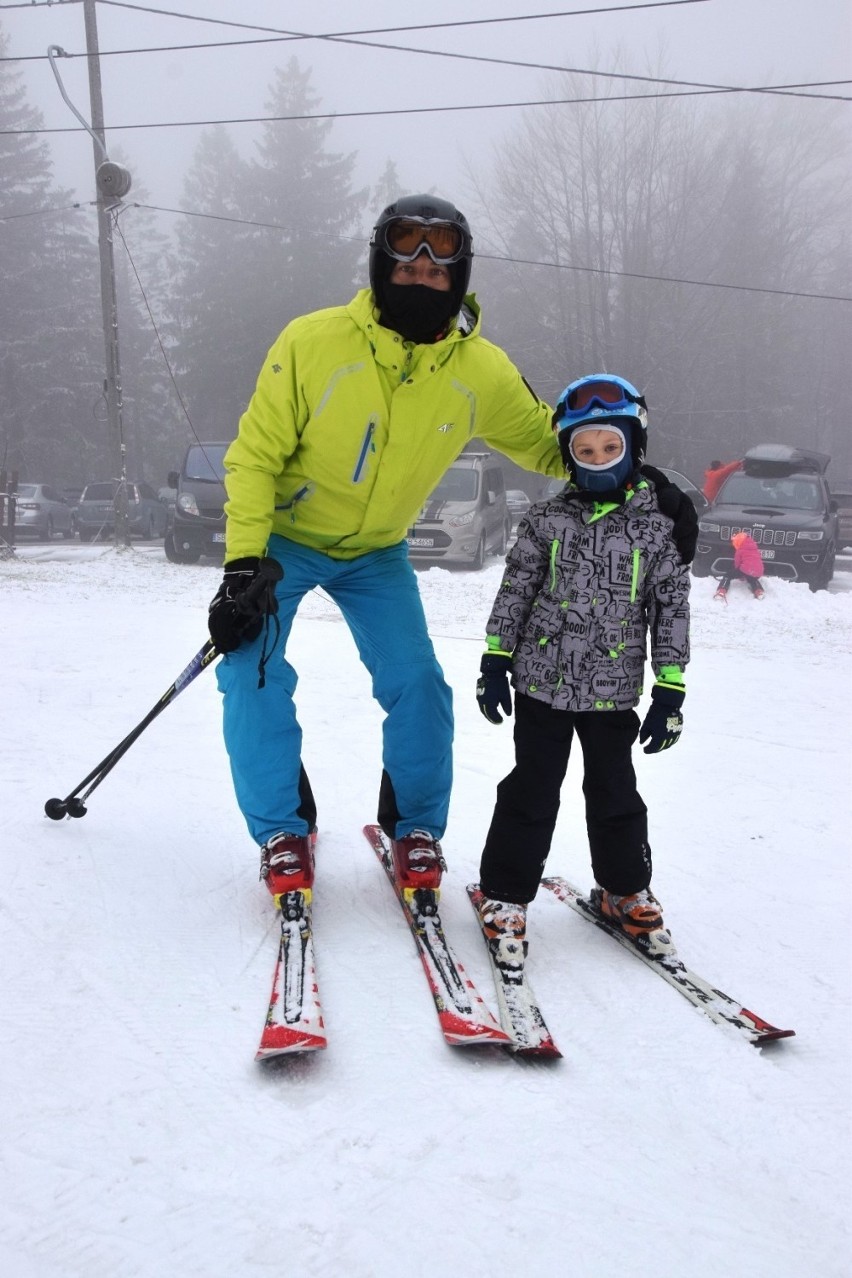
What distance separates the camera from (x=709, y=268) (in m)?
33.9

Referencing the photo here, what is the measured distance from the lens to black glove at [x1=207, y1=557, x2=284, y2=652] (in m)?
2.63

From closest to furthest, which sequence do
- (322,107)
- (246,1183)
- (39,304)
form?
(246,1183)
(39,304)
(322,107)

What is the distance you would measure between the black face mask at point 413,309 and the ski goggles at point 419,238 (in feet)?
0.30

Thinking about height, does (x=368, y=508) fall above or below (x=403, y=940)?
above

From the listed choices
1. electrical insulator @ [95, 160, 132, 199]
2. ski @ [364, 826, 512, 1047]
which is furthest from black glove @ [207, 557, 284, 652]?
electrical insulator @ [95, 160, 132, 199]

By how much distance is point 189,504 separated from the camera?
1329 cm

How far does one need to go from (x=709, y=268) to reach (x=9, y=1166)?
37.1 meters

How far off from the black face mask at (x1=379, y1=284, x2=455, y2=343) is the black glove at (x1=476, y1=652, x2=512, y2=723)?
0.96 m

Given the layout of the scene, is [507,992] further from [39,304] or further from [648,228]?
[39,304]

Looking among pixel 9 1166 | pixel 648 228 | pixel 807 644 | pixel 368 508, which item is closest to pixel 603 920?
pixel 368 508

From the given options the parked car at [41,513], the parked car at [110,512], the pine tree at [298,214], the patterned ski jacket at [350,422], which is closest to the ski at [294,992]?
the patterned ski jacket at [350,422]

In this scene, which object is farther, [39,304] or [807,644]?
[39,304]

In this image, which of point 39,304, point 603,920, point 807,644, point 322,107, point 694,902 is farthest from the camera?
point 322,107

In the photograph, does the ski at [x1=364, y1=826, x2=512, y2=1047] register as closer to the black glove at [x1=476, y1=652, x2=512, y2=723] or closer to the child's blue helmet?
the black glove at [x1=476, y1=652, x2=512, y2=723]
